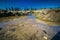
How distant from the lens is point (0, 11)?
113 ft

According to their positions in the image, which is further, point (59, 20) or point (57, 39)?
point (59, 20)

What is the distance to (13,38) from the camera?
10.3 meters

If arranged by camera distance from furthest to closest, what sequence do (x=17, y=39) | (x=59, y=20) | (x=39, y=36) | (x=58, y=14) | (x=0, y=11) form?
(x=0, y=11) < (x=58, y=14) < (x=59, y=20) < (x=39, y=36) < (x=17, y=39)

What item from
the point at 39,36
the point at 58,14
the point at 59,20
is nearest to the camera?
the point at 39,36

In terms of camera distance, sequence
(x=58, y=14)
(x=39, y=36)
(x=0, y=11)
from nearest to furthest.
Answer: (x=39, y=36) < (x=58, y=14) < (x=0, y=11)

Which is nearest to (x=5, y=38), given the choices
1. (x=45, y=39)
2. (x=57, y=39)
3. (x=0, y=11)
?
(x=45, y=39)

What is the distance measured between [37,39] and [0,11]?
26.3 m

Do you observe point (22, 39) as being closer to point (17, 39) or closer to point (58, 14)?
point (17, 39)

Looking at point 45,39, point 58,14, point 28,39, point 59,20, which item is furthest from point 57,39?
point 58,14

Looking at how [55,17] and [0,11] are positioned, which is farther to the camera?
[0,11]

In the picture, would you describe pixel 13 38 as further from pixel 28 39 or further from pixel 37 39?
pixel 37 39

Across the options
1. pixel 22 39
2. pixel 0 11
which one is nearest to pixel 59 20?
pixel 22 39

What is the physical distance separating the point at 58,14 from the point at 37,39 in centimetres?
1197

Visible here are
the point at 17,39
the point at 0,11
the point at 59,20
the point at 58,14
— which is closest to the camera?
the point at 17,39
